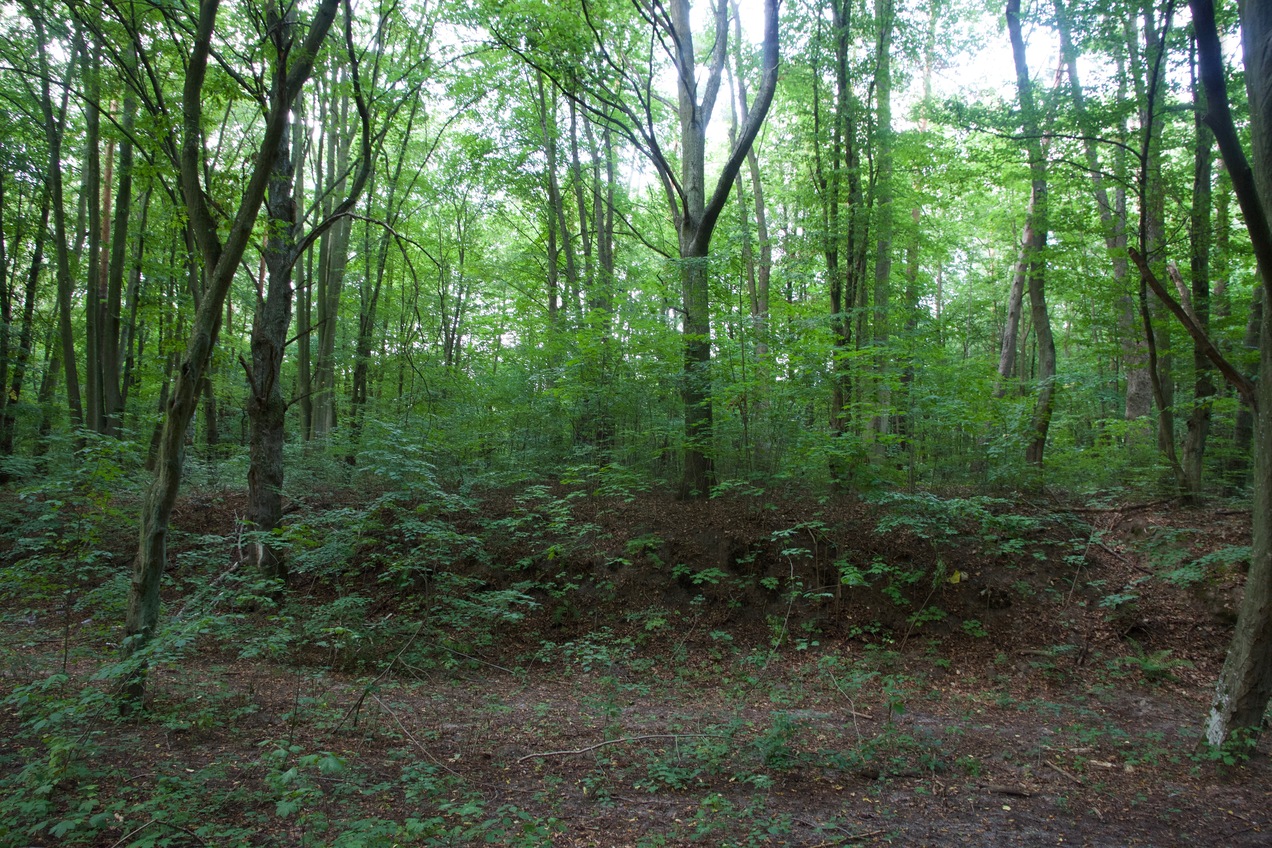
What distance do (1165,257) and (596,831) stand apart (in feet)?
33.5

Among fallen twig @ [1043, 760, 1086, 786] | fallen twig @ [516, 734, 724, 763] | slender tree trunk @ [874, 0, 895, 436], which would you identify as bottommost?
fallen twig @ [1043, 760, 1086, 786]

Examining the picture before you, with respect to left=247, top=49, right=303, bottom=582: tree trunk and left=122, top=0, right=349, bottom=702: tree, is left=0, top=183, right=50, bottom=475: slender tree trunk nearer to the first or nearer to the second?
left=247, top=49, right=303, bottom=582: tree trunk

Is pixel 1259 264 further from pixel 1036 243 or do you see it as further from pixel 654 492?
pixel 654 492

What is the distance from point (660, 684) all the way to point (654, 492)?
4118 millimetres

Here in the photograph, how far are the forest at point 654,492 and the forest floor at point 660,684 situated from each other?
0.15ft

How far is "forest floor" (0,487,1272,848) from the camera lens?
3.55 meters

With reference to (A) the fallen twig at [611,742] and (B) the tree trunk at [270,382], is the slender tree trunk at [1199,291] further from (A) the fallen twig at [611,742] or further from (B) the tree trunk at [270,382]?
(B) the tree trunk at [270,382]

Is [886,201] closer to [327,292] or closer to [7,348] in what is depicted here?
[327,292]

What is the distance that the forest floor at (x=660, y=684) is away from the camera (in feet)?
11.6

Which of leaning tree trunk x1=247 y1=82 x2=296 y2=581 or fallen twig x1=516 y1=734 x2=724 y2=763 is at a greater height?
leaning tree trunk x1=247 y1=82 x2=296 y2=581

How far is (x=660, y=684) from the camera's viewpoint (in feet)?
21.3

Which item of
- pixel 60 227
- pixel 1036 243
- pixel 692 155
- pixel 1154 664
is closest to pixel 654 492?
pixel 692 155

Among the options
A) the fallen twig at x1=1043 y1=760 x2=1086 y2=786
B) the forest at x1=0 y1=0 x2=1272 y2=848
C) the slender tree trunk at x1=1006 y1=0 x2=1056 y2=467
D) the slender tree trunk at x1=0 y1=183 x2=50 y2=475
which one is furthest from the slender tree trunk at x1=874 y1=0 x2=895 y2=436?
the slender tree trunk at x1=0 y1=183 x2=50 y2=475

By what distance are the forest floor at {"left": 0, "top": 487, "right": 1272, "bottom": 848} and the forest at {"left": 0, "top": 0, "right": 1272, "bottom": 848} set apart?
5cm
